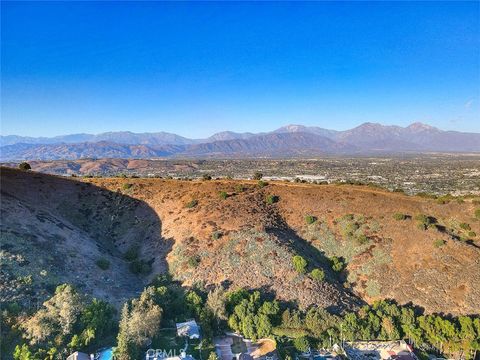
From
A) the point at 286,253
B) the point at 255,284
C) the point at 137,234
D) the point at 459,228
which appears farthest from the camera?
the point at 137,234

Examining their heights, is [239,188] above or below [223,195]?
above

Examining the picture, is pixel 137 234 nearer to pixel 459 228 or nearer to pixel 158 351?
pixel 158 351

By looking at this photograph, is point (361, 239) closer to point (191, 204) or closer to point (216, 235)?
point (216, 235)

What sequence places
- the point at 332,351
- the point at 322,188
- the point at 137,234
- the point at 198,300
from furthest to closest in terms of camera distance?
1. the point at 322,188
2. the point at 137,234
3. the point at 198,300
4. the point at 332,351

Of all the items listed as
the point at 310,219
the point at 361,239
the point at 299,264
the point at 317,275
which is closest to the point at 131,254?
the point at 299,264

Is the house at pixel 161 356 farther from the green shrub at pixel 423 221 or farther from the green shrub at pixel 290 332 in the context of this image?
the green shrub at pixel 423 221

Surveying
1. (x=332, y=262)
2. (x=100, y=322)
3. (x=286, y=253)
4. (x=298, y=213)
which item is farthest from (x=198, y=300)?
(x=298, y=213)
